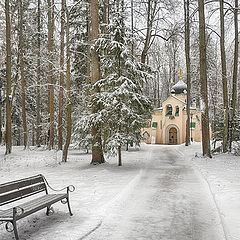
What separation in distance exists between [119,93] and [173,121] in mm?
38018

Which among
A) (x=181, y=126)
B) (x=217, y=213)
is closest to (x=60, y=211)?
(x=217, y=213)

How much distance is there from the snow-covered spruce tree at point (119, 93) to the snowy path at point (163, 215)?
14.6 ft

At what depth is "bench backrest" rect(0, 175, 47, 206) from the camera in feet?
20.8

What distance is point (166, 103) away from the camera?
52312 millimetres

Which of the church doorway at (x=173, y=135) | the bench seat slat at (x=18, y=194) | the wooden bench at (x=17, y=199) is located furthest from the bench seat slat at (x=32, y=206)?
the church doorway at (x=173, y=135)

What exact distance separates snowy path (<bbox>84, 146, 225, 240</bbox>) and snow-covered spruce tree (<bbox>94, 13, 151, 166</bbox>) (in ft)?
14.6

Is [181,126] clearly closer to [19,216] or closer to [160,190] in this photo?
[160,190]

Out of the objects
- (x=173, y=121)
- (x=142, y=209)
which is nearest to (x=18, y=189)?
(x=142, y=209)

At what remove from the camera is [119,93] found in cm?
1499

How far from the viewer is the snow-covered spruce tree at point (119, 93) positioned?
15164 millimetres

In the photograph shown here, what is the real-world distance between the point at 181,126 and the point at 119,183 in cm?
4115

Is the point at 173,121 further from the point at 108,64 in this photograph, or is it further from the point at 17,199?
the point at 17,199

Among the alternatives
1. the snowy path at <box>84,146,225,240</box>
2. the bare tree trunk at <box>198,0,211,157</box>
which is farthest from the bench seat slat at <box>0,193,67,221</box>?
the bare tree trunk at <box>198,0,211,157</box>

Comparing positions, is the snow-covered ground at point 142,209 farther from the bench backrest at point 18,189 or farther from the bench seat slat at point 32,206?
the bench backrest at point 18,189
